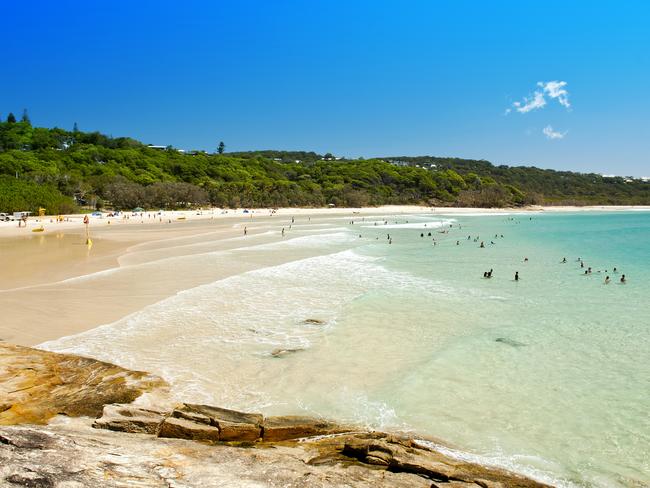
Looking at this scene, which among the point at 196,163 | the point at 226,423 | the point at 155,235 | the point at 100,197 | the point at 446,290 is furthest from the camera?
the point at 196,163

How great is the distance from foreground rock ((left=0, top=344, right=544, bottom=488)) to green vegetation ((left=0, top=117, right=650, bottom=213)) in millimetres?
50577

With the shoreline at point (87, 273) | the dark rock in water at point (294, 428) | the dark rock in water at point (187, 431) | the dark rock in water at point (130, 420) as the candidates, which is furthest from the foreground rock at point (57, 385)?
the dark rock in water at point (294, 428)

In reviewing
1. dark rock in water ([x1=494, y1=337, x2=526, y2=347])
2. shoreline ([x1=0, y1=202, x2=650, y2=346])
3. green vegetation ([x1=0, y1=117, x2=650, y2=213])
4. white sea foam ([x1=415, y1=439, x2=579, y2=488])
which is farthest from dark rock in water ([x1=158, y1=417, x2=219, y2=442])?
green vegetation ([x1=0, y1=117, x2=650, y2=213])

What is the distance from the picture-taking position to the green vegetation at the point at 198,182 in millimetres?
62250

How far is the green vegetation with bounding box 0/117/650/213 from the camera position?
62.2 metres

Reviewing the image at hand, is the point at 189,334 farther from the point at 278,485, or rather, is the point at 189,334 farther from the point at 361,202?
the point at 361,202

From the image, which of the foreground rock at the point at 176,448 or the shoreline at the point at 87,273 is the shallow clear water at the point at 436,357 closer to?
the shoreline at the point at 87,273

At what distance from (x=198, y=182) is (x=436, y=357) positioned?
8108cm

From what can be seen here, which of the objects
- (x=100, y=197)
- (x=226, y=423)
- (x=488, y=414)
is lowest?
(x=488, y=414)

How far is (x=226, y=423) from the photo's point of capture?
5820 mm

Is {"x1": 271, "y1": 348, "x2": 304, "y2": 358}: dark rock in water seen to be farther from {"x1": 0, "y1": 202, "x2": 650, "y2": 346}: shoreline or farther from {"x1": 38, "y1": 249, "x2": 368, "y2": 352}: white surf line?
{"x1": 0, "y1": 202, "x2": 650, "y2": 346}: shoreline

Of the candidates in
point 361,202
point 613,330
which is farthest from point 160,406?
point 361,202

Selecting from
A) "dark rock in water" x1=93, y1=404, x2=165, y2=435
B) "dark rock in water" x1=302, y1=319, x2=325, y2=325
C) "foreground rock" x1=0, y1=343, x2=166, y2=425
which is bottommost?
"dark rock in water" x1=302, y1=319, x2=325, y2=325

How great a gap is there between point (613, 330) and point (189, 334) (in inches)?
449
